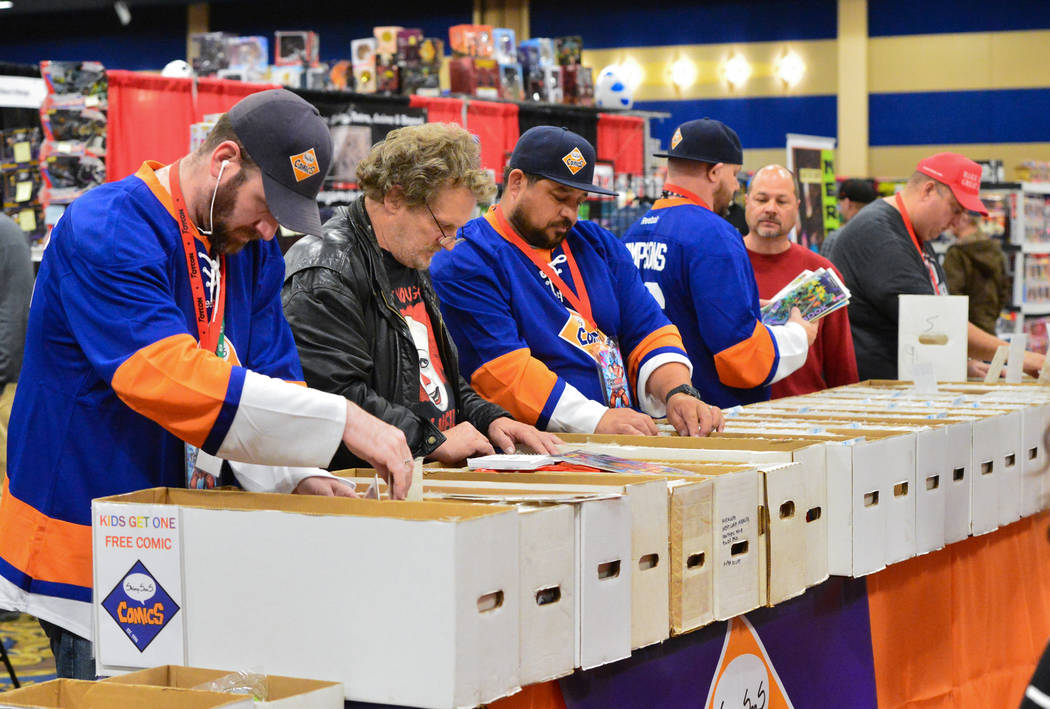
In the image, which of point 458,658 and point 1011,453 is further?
point 1011,453

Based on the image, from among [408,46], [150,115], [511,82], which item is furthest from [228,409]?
[511,82]

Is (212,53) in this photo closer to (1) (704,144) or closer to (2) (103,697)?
(1) (704,144)

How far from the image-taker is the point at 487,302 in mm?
3357

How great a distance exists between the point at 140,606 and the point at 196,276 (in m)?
0.56

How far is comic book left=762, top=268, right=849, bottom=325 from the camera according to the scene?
4031 millimetres

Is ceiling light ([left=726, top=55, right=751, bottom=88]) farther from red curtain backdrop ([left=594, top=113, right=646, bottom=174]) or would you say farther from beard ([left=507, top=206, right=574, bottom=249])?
beard ([left=507, top=206, right=574, bottom=249])

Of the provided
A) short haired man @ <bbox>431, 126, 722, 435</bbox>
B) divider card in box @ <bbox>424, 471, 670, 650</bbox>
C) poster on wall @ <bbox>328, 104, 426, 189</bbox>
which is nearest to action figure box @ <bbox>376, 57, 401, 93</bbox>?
poster on wall @ <bbox>328, 104, 426, 189</bbox>

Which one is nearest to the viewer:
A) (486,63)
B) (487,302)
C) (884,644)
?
(884,644)

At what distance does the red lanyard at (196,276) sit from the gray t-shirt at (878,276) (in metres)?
3.22

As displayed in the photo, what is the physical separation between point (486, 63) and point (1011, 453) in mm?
5930

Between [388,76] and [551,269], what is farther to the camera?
[388,76]

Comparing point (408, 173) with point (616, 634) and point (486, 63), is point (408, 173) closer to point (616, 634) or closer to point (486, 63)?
point (616, 634)

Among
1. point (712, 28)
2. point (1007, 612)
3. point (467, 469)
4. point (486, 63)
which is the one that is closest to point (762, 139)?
point (712, 28)

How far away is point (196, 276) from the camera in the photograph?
7.27 ft
